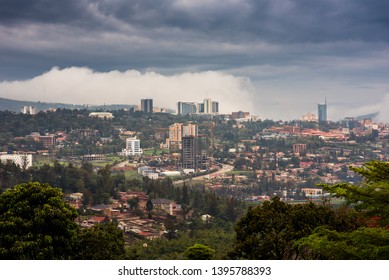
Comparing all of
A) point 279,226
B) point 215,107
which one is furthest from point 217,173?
point 279,226

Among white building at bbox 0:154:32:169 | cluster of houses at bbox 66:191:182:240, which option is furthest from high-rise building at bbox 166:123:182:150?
cluster of houses at bbox 66:191:182:240

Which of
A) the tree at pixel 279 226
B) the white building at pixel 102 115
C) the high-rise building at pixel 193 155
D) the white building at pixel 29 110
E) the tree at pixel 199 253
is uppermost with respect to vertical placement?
the white building at pixel 29 110

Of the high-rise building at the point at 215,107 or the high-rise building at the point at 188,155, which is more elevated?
the high-rise building at the point at 215,107

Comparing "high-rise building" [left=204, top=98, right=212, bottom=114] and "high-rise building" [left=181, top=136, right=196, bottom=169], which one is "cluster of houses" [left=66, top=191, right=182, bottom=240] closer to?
"high-rise building" [left=181, top=136, right=196, bottom=169]

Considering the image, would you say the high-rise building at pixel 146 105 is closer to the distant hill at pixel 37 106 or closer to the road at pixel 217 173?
the distant hill at pixel 37 106

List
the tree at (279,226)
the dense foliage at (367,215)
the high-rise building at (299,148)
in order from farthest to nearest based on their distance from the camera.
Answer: the high-rise building at (299,148) → the tree at (279,226) → the dense foliage at (367,215)

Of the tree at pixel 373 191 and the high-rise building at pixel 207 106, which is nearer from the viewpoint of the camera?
the tree at pixel 373 191

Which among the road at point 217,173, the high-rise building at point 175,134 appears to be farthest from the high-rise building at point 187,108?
the road at point 217,173

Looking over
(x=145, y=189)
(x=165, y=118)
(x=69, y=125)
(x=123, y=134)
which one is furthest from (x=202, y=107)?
(x=145, y=189)
